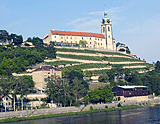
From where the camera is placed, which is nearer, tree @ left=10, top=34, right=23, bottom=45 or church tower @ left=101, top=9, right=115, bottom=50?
tree @ left=10, top=34, right=23, bottom=45

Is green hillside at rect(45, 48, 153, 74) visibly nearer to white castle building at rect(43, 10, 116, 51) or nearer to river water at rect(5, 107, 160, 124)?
white castle building at rect(43, 10, 116, 51)

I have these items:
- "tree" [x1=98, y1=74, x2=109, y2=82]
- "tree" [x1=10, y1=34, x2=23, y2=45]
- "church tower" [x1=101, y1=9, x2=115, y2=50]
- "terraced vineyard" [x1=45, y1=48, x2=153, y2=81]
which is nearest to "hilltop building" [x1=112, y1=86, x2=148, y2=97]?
"tree" [x1=98, y1=74, x2=109, y2=82]

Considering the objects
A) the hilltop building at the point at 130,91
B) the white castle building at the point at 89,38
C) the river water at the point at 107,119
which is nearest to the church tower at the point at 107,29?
the white castle building at the point at 89,38

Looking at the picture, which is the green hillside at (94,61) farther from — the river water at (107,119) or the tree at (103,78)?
the river water at (107,119)

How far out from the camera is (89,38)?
14812 centimetres

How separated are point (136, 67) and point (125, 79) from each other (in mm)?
18844

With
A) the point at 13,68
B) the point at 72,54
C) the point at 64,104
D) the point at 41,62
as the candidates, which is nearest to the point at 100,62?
the point at 72,54

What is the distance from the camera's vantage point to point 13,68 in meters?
96.2

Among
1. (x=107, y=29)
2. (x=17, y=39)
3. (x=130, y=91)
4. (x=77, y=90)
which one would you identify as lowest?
(x=130, y=91)

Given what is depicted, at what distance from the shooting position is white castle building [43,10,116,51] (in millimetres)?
138375

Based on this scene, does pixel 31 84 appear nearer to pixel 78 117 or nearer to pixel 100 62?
pixel 78 117

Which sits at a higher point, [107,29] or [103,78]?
[107,29]

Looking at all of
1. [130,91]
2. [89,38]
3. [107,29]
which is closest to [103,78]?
[130,91]

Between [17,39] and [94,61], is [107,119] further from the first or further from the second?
[17,39]
